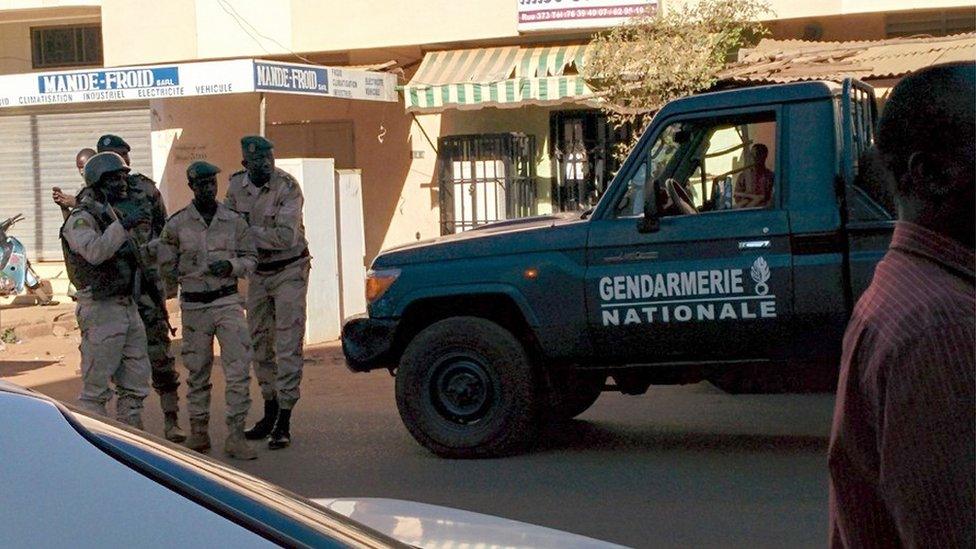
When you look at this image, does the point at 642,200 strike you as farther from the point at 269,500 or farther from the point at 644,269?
the point at 269,500

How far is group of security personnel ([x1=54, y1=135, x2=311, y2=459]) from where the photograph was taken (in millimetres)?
7336

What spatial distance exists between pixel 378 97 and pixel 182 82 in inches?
102

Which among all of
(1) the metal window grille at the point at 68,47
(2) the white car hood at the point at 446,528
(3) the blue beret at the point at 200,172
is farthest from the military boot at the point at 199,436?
(1) the metal window grille at the point at 68,47

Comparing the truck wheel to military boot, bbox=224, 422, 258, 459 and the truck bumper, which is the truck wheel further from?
military boot, bbox=224, 422, 258, 459

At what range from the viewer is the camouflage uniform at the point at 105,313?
23.8 ft

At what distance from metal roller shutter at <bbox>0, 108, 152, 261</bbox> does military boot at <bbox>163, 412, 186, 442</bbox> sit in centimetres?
1152

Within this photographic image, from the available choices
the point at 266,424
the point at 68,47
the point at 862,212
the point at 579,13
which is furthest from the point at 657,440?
the point at 68,47

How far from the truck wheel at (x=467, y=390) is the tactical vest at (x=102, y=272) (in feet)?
5.67

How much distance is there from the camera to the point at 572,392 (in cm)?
855

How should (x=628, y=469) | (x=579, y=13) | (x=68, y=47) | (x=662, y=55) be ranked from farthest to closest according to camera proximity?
(x=68, y=47)
(x=579, y=13)
(x=662, y=55)
(x=628, y=469)

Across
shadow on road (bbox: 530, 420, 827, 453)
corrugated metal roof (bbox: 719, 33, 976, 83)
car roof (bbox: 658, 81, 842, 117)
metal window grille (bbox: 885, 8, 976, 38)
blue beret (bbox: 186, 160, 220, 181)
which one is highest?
metal window grille (bbox: 885, 8, 976, 38)

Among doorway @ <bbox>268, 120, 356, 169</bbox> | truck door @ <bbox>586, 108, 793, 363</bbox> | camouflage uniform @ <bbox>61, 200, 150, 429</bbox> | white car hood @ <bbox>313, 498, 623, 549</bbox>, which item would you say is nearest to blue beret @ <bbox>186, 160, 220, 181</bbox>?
camouflage uniform @ <bbox>61, 200, 150, 429</bbox>

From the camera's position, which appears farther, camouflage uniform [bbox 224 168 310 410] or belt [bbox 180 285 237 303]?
camouflage uniform [bbox 224 168 310 410]

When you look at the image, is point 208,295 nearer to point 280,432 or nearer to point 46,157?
point 280,432
